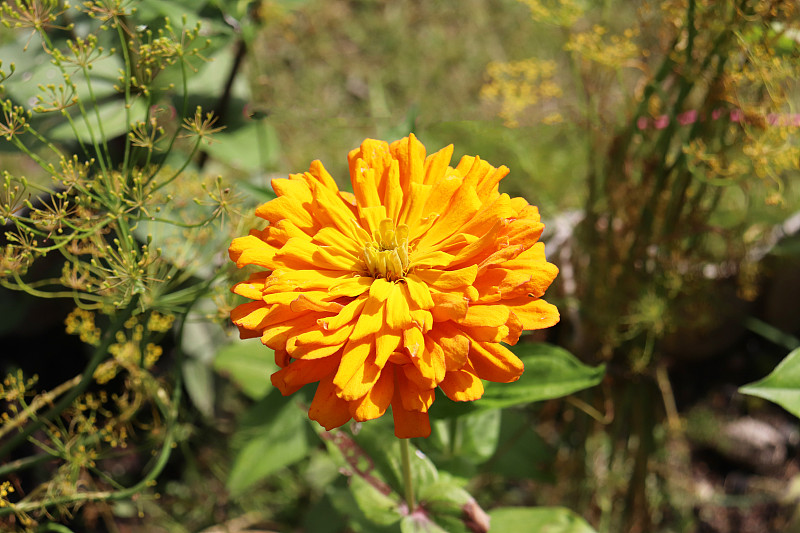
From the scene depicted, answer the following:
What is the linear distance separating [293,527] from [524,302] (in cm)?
112

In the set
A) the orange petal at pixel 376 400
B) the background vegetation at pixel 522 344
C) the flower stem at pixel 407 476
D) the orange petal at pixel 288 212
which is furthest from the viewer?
the background vegetation at pixel 522 344

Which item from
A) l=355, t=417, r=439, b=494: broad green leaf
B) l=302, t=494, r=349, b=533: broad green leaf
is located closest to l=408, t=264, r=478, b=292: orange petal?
l=355, t=417, r=439, b=494: broad green leaf

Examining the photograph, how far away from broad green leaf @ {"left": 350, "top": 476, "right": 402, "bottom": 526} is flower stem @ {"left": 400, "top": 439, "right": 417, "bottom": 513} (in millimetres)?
28

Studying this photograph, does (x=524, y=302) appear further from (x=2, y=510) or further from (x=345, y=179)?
(x=345, y=179)

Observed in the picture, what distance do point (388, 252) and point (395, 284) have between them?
0.05 m

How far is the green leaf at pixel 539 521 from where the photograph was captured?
1.21m

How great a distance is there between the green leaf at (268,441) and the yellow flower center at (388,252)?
0.65 meters

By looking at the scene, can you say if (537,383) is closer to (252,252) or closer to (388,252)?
(388,252)

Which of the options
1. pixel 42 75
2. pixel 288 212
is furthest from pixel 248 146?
pixel 288 212

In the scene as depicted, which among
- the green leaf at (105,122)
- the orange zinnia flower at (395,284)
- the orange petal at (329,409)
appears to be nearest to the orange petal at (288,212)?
the orange zinnia flower at (395,284)

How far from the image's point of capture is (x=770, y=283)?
1.61m

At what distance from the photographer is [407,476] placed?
1005 millimetres

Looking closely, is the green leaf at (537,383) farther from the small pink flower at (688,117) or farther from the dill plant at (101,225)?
the small pink flower at (688,117)

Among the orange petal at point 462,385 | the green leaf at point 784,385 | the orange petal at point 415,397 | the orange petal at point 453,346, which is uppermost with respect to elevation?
the orange petal at point 453,346
